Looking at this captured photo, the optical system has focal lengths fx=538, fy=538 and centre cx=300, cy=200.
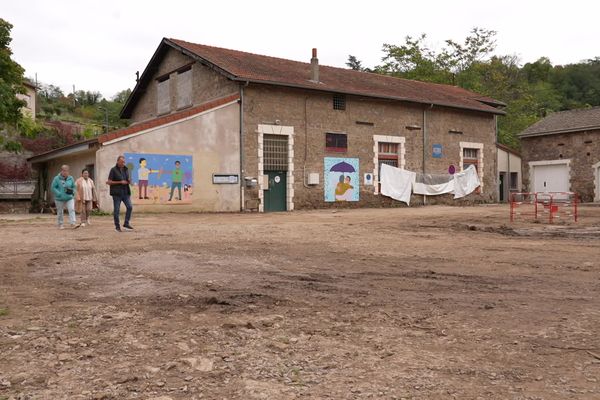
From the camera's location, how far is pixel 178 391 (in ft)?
10.1

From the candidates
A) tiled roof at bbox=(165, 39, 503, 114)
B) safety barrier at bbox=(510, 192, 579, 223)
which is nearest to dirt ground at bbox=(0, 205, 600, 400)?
safety barrier at bbox=(510, 192, 579, 223)

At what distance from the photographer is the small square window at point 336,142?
2330 cm

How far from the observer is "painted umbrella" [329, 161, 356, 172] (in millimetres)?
23406

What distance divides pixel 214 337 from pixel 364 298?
188cm

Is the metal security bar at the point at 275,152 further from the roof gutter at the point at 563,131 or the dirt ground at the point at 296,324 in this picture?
the roof gutter at the point at 563,131

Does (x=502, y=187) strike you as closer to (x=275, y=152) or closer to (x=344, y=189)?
(x=344, y=189)

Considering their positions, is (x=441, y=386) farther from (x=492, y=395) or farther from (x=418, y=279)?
(x=418, y=279)

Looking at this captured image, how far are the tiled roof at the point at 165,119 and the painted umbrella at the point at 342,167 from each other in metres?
5.33

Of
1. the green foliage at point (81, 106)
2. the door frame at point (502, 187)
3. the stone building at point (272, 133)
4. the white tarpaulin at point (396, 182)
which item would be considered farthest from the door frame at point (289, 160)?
the green foliage at point (81, 106)

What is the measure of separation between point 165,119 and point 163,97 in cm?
738

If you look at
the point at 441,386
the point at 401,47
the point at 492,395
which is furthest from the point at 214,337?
the point at 401,47

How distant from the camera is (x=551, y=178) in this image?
32281mm

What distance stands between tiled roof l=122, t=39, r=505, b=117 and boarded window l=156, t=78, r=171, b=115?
4.30ft

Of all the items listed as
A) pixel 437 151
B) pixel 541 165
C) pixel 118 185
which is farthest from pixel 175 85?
pixel 541 165
